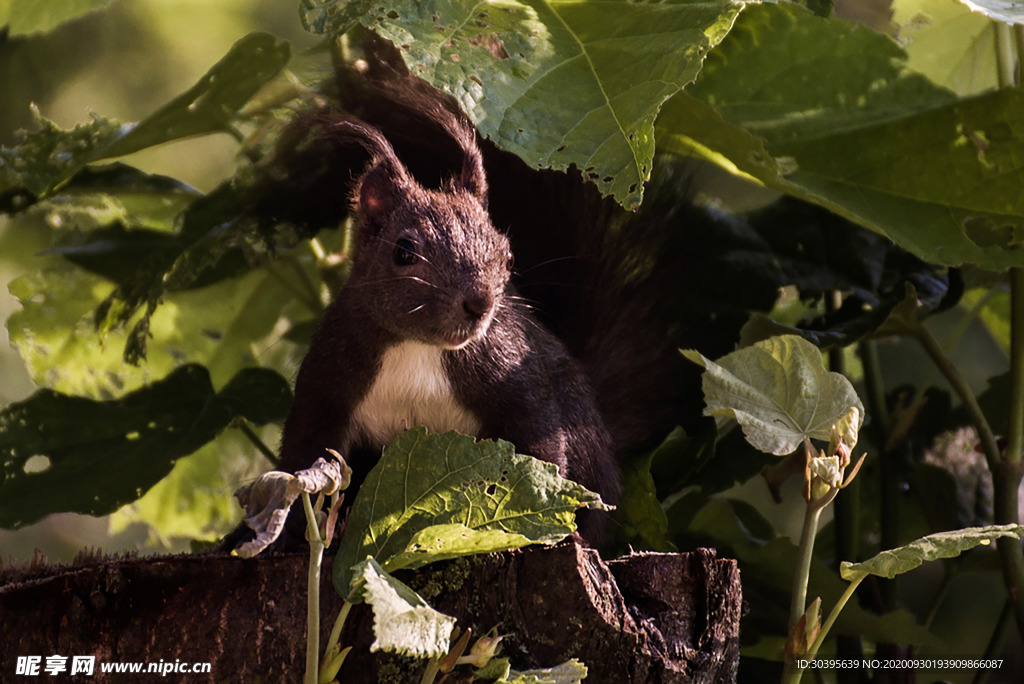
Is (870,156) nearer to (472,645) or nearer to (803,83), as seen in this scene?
(803,83)

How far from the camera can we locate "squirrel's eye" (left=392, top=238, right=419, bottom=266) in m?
0.93

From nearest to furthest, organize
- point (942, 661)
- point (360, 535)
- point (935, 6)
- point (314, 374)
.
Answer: point (360, 535), point (314, 374), point (942, 661), point (935, 6)

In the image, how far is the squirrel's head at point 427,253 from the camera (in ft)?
2.92

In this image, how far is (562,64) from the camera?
839mm

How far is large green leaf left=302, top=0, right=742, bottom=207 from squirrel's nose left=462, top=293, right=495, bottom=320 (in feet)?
0.54

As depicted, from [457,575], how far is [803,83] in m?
0.86

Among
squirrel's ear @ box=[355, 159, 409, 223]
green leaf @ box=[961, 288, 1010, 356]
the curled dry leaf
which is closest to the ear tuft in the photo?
squirrel's ear @ box=[355, 159, 409, 223]

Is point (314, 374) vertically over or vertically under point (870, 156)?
under

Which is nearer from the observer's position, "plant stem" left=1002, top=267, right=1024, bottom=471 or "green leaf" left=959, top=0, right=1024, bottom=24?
"green leaf" left=959, top=0, right=1024, bottom=24

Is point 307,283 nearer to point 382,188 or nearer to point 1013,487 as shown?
point 382,188

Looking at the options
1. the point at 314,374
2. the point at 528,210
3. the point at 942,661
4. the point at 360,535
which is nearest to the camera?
the point at 360,535

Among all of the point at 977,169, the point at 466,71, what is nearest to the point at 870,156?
the point at 977,169

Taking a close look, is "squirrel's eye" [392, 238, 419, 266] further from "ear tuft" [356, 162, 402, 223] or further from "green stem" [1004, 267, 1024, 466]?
"green stem" [1004, 267, 1024, 466]

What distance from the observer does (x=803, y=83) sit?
50.9 inches
